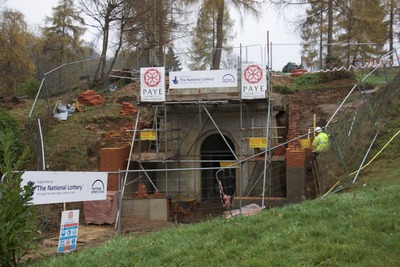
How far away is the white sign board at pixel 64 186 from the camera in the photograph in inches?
291

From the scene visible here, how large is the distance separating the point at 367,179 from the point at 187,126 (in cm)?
814

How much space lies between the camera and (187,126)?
59.3 feet

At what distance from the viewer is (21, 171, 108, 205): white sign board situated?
24.3ft

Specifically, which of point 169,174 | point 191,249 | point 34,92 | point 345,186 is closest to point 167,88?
point 169,174

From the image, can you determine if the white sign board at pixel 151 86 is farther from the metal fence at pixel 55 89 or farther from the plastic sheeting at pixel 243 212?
the plastic sheeting at pixel 243 212

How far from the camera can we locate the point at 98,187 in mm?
8750

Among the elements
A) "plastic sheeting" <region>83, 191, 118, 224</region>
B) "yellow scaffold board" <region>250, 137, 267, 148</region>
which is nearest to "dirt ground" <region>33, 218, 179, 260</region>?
"plastic sheeting" <region>83, 191, 118, 224</region>

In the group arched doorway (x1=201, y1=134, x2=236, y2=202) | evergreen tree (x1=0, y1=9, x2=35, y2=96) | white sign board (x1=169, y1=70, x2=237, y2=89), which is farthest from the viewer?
evergreen tree (x1=0, y1=9, x2=35, y2=96)

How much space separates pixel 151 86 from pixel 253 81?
3634 millimetres

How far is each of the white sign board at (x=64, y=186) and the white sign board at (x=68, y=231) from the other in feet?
1.09

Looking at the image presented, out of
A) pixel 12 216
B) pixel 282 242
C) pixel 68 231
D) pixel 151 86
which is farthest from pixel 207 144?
pixel 282 242

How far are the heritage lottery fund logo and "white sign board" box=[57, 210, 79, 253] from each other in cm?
95

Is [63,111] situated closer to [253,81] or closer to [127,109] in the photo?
[127,109]

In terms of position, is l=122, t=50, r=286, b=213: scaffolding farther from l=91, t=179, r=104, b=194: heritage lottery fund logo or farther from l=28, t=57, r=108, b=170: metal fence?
l=91, t=179, r=104, b=194: heritage lottery fund logo
